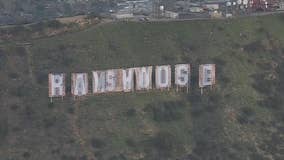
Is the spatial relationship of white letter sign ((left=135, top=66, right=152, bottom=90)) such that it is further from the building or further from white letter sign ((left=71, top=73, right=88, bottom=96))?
the building

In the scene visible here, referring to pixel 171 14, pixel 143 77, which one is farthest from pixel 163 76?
pixel 171 14

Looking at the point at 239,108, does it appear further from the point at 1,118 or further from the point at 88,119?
the point at 1,118

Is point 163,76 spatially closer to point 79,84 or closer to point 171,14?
point 79,84

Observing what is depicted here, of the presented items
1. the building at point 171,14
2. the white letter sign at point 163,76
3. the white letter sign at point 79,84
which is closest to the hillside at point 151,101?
the white letter sign at point 163,76

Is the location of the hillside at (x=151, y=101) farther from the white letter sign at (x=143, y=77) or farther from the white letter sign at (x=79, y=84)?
the white letter sign at (x=79, y=84)

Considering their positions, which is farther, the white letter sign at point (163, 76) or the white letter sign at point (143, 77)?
the white letter sign at point (163, 76)

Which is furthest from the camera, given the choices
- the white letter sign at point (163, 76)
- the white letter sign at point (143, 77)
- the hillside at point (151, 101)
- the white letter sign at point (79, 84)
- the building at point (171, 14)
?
the building at point (171, 14)

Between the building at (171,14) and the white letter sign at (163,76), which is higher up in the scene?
the building at (171,14)

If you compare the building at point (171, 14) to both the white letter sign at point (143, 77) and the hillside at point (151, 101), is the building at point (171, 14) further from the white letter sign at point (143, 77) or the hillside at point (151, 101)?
the white letter sign at point (143, 77)

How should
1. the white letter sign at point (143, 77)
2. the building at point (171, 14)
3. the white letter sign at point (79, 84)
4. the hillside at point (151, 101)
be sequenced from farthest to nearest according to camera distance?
the building at point (171, 14), the white letter sign at point (143, 77), the white letter sign at point (79, 84), the hillside at point (151, 101)
